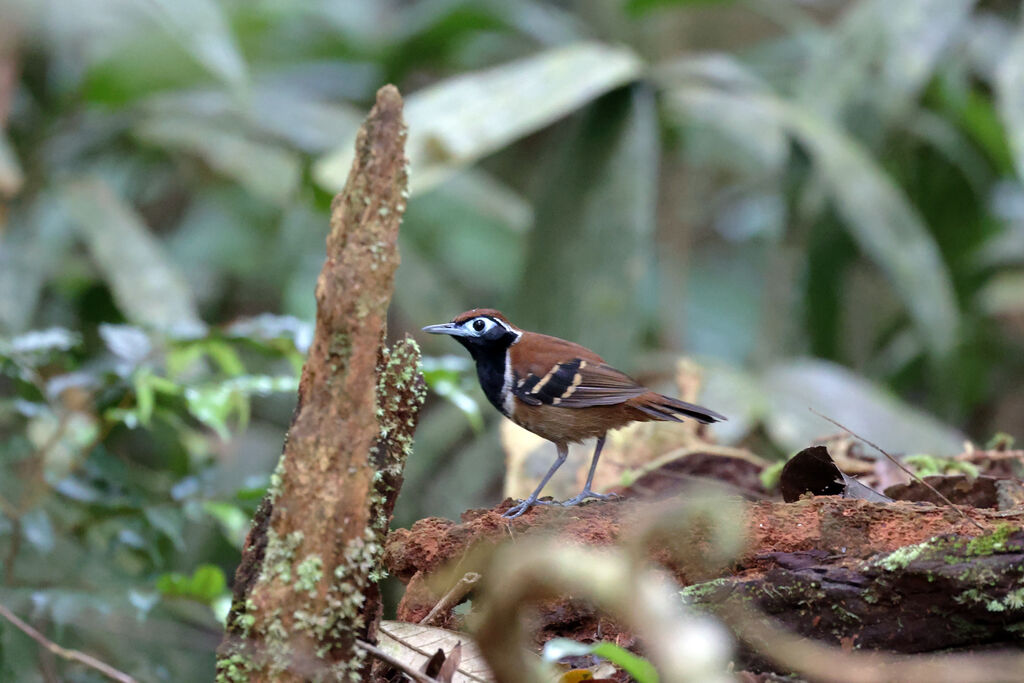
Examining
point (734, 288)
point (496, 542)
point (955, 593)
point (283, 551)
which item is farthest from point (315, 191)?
point (734, 288)

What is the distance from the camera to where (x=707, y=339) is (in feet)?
28.5

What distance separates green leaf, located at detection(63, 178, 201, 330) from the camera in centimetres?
480

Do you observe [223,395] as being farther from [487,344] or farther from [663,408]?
[663,408]

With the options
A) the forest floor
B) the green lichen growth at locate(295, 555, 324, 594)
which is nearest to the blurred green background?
the forest floor

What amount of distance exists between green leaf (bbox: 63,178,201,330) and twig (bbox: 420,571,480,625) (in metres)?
2.86

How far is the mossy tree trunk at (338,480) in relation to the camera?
1.63 m

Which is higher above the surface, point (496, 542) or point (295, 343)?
point (295, 343)

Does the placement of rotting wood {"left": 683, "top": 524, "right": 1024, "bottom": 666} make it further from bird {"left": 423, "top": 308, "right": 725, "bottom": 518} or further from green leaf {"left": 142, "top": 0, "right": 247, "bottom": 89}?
green leaf {"left": 142, "top": 0, "right": 247, "bottom": 89}

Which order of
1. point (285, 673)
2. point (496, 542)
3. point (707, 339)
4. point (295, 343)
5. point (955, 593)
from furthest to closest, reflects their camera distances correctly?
point (707, 339), point (295, 343), point (496, 542), point (955, 593), point (285, 673)

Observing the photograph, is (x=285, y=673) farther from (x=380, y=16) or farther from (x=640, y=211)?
(x=380, y=16)

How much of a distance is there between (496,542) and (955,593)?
33.9 inches

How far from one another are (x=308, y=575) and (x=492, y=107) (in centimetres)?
327

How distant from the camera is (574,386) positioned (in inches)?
107

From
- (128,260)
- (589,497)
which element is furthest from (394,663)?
(128,260)
